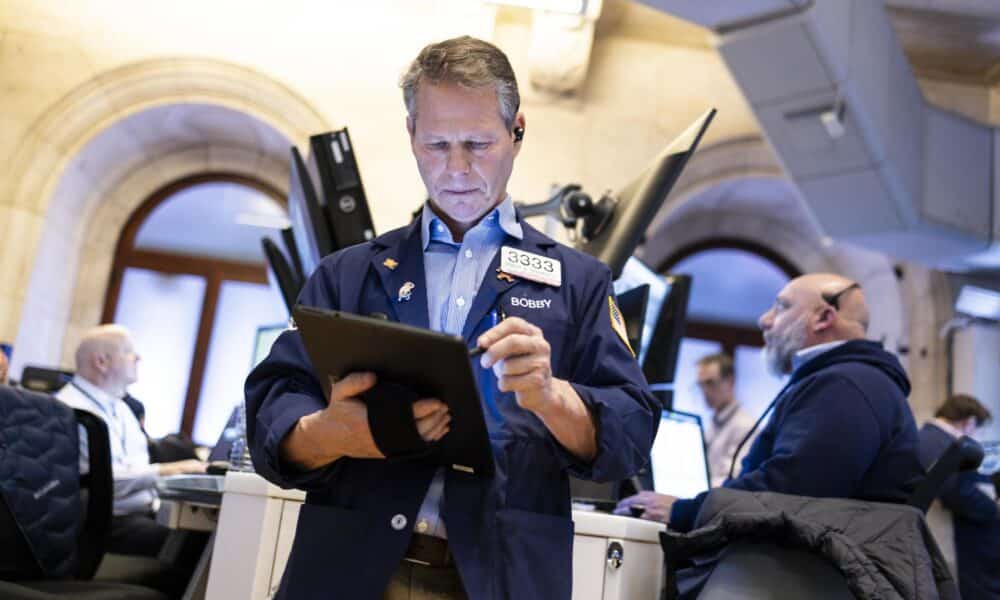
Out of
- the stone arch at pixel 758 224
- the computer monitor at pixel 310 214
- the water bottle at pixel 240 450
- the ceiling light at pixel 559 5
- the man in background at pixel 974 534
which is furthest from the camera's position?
the stone arch at pixel 758 224

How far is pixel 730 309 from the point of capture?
1045 centimetres

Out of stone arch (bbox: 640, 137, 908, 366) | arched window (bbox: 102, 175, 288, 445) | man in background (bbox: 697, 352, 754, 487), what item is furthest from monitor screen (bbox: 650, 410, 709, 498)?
arched window (bbox: 102, 175, 288, 445)

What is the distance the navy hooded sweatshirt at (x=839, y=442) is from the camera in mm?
2455

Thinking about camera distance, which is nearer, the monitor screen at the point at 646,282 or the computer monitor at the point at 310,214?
the computer monitor at the point at 310,214

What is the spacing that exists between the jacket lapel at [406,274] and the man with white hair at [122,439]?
2.25 m

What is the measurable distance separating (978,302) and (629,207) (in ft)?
16.3

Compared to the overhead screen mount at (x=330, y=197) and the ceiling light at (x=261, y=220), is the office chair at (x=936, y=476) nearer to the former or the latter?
the overhead screen mount at (x=330, y=197)

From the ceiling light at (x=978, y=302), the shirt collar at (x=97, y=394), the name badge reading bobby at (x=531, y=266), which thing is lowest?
the shirt collar at (x=97, y=394)

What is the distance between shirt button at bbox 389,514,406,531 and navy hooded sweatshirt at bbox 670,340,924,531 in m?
1.24

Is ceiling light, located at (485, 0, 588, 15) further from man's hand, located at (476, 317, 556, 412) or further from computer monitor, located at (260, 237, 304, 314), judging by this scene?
man's hand, located at (476, 317, 556, 412)

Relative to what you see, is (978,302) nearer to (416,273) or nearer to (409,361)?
(416,273)

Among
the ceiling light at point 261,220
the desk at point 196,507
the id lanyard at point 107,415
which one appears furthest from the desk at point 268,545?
the ceiling light at point 261,220

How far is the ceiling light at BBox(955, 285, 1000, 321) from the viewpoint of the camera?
262 inches

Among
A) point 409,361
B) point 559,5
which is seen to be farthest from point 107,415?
point 409,361
